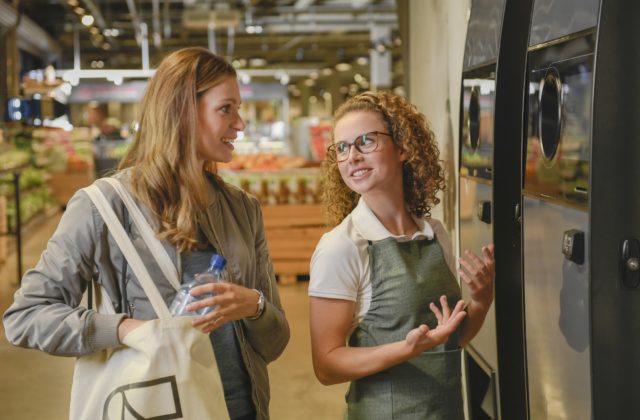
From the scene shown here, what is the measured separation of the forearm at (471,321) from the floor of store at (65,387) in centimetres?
286

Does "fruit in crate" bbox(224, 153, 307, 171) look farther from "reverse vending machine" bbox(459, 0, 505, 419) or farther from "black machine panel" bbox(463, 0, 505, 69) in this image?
"black machine panel" bbox(463, 0, 505, 69)

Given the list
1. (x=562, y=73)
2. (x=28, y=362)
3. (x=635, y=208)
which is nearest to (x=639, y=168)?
(x=635, y=208)

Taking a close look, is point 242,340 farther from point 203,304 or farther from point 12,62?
point 12,62

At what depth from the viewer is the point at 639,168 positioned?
2238 mm

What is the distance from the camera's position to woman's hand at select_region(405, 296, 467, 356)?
200 cm

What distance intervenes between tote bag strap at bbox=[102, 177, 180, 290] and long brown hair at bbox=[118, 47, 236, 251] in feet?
0.08

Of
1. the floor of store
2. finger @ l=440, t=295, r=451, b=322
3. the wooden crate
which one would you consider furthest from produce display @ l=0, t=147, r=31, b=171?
finger @ l=440, t=295, r=451, b=322

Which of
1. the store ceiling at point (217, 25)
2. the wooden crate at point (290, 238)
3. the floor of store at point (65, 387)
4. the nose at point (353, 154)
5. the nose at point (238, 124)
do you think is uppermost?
the store ceiling at point (217, 25)

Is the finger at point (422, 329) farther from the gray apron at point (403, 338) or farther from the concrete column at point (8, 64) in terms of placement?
the concrete column at point (8, 64)

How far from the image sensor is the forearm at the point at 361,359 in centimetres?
205

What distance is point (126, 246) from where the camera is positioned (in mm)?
1985

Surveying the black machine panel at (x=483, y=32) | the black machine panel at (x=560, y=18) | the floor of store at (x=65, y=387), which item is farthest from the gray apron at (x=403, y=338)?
the floor of store at (x=65, y=387)

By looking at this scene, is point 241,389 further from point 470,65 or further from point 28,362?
point 28,362

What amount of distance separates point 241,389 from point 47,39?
22036 millimetres
